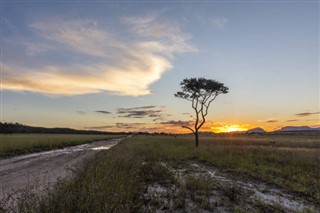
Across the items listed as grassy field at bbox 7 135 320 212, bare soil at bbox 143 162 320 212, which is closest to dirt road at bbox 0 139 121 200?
grassy field at bbox 7 135 320 212

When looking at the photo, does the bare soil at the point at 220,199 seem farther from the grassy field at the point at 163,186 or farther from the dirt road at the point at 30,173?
the dirt road at the point at 30,173

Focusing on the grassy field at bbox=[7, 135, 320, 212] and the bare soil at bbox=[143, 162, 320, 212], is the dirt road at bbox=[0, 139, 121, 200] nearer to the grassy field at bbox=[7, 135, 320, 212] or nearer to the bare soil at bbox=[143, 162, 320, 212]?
the grassy field at bbox=[7, 135, 320, 212]

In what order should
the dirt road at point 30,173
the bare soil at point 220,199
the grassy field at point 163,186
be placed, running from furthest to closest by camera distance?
the dirt road at point 30,173 → the bare soil at point 220,199 → the grassy field at point 163,186

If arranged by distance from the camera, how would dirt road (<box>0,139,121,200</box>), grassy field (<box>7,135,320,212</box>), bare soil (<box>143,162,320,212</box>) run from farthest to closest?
dirt road (<box>0,139,121,200</box>), bare soil (<box>143,162,320,212</box>), grassy field (<box>7,135,320,212</box>)

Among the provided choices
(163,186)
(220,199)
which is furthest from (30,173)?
(220,199)

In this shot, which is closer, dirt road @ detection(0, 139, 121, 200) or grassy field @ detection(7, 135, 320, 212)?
grassy field @ detection(7, 135, 320, 212)

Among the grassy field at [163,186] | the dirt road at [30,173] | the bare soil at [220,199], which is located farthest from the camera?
the dirt road at [30,173]

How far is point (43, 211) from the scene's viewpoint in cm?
517

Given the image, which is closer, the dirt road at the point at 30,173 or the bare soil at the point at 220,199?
the bare soil at the point at 220,199

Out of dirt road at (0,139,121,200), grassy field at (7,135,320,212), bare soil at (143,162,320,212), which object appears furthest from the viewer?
dirt road at (0,139,121,200)

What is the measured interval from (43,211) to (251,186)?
9.74 meters

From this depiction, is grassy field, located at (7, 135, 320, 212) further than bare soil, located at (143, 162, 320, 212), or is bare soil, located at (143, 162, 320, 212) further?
bare soil, located at (143, 162, 320, 212)

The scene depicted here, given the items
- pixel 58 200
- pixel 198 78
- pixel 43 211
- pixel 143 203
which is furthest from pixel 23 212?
pixel 198 78

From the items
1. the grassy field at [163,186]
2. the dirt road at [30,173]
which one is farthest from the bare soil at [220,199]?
the dirt road at [30,173]
